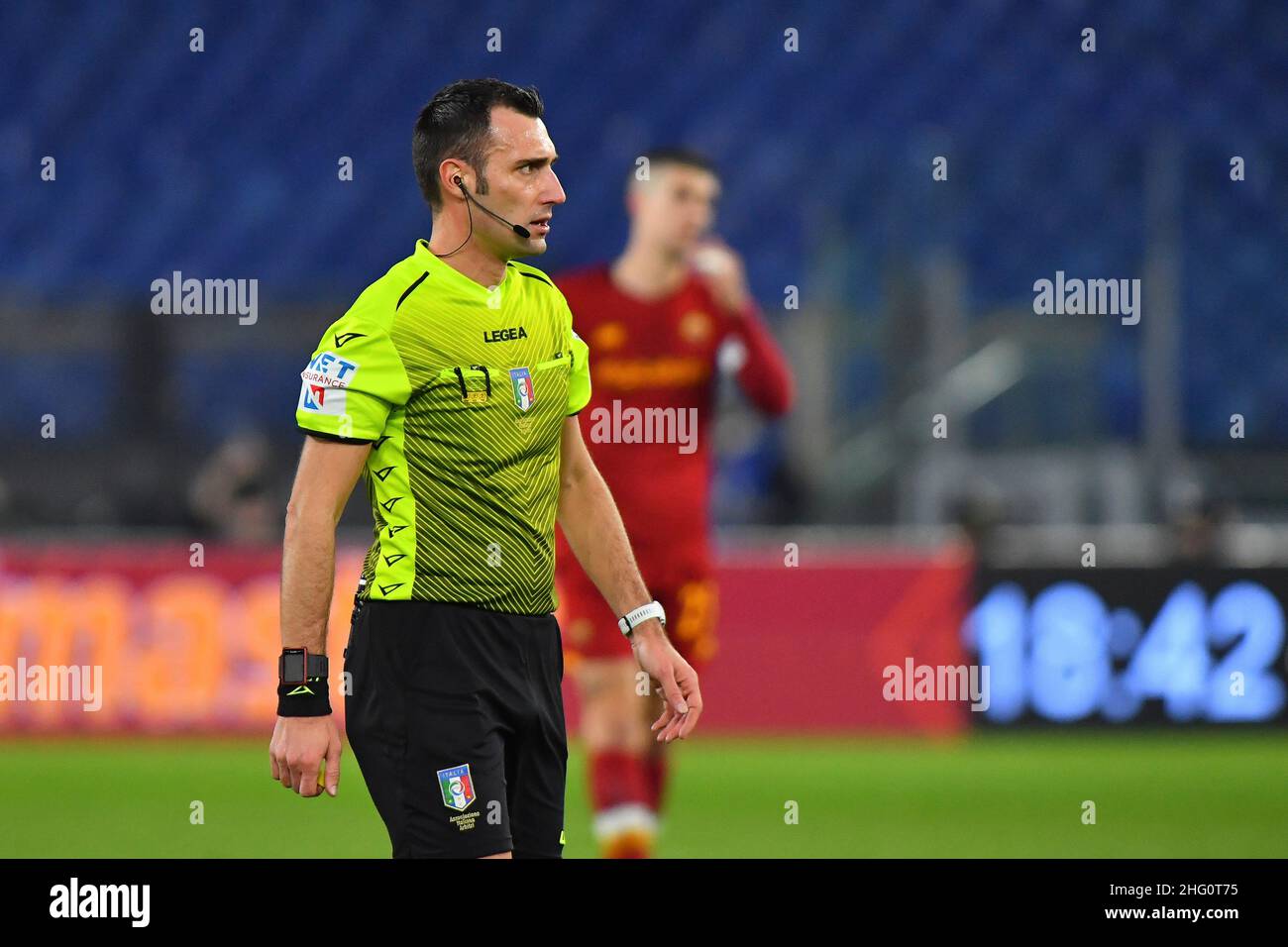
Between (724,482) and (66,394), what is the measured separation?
5324mm

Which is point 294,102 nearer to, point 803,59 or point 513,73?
point 513,73

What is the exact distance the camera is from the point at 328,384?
3.74 meters

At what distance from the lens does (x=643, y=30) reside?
47.7 ft

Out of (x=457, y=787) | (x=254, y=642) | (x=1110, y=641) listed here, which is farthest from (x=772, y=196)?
(x=457, y=787)

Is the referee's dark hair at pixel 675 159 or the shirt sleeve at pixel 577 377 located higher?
the referee's dark hair at pixel 675 159

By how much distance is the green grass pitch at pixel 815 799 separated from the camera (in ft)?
25.3

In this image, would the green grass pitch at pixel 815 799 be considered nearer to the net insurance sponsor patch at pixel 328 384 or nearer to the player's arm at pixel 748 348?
the player's arm at pixel 748 348

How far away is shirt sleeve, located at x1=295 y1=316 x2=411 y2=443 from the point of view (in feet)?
12.3

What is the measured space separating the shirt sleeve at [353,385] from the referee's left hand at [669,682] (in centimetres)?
72

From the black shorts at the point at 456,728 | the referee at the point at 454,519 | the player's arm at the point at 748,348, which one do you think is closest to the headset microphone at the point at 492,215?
the referee at the point at 454,519

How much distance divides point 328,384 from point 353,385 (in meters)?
0.05

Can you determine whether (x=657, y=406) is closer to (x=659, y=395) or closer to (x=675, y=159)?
(x=659, y=395)

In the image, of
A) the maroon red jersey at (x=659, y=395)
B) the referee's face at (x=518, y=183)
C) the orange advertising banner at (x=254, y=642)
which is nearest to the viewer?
the referee's face at (x=518, y=183)

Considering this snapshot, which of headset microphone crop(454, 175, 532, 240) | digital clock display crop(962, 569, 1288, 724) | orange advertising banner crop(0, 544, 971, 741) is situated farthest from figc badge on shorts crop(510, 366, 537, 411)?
digital clock display crop(962, 569, 1288, 724)
